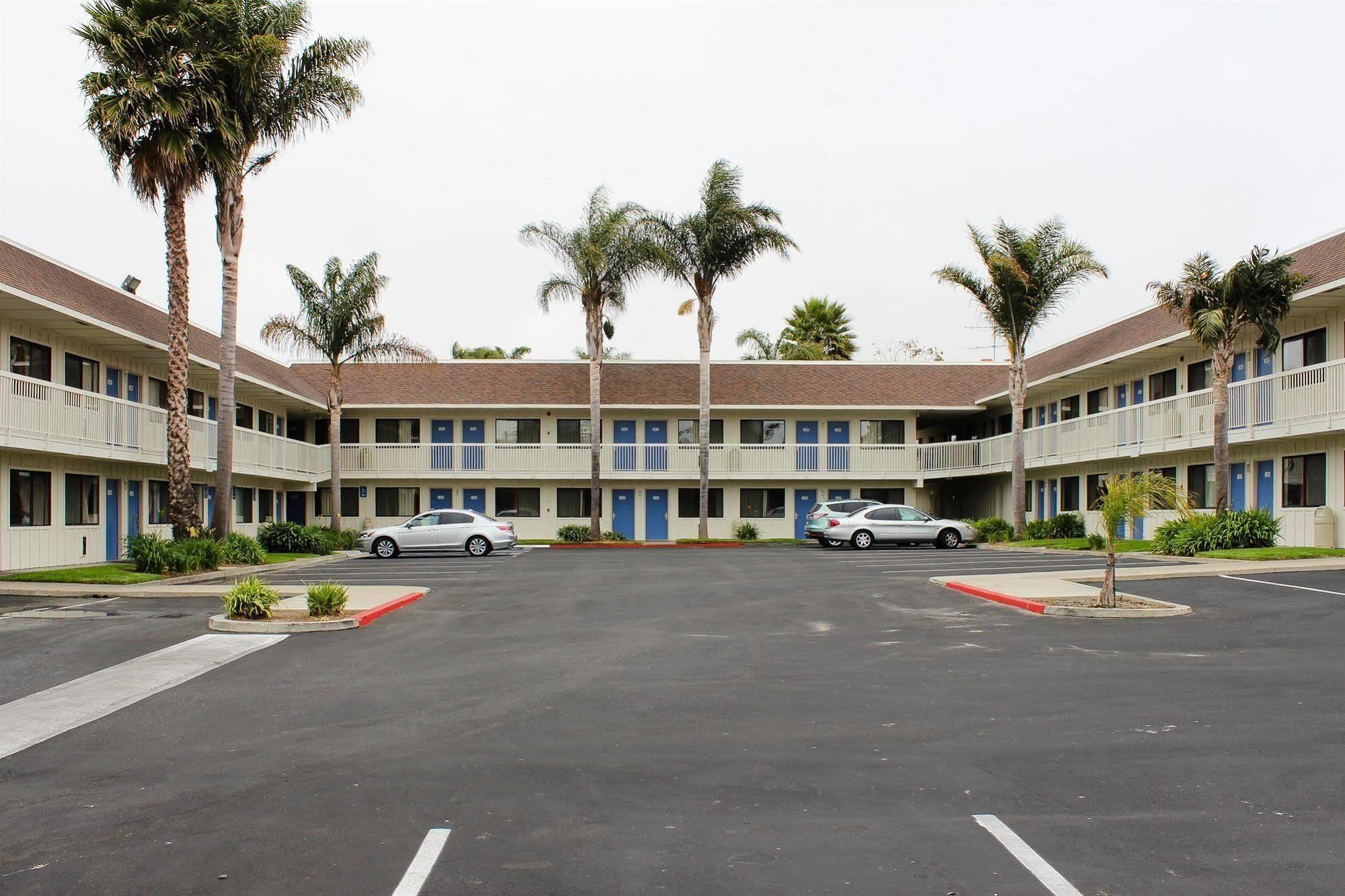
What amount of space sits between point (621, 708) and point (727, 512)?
34.2 m

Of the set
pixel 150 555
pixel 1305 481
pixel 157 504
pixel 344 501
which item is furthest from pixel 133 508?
pixel 1305 481

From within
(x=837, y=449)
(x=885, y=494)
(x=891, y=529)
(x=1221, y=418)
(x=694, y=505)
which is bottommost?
(x=891, y=529)

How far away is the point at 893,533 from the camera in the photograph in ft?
112

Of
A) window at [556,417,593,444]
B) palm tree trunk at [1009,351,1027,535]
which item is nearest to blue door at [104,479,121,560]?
window at [556,417,593,444]

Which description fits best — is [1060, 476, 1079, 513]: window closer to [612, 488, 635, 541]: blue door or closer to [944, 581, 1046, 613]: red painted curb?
[612, 488, 635, 541]: blue door

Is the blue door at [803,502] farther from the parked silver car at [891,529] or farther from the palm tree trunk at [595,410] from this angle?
the parked silver car at [891,529]

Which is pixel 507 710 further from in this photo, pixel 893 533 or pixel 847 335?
pixel 847 335

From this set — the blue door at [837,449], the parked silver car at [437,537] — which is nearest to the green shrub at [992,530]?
the blue door at [837,449]

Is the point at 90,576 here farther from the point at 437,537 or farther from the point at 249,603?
the point at 437,537

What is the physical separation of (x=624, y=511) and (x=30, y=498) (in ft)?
76.1

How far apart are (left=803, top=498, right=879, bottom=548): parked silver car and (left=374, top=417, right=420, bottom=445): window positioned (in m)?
17.3

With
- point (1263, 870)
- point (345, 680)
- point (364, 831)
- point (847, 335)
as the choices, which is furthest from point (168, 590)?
point (847, 335)

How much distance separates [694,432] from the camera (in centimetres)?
4391

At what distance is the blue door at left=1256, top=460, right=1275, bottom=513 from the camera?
26859 millimetres
